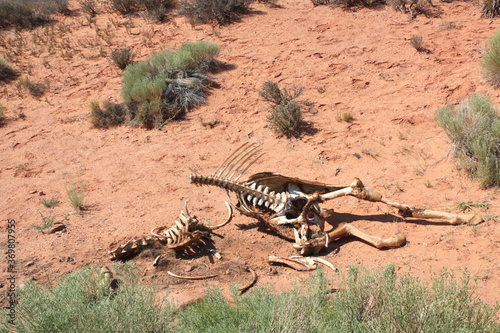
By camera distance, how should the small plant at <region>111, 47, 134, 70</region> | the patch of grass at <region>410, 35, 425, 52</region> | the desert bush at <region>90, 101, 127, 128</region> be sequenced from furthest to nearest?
the small plant at <region>111, 47, 134, 70</region>, the patch of grass at <region>410, 35, 425, 52</region>, the desert bush at <region>90, 101, 127, 128</region>

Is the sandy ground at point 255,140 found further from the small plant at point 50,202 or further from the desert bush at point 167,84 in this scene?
the desert bush at point 167,84

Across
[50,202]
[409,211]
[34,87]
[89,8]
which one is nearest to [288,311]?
[409,211]

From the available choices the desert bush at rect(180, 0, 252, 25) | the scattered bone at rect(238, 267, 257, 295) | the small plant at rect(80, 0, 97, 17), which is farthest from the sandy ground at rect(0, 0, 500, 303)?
the small plant at rect(80, 0, 97, 17)

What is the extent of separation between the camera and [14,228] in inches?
219

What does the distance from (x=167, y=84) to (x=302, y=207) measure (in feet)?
16.6

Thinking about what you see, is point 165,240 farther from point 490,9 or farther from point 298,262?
point 490,9

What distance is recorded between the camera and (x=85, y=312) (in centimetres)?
318

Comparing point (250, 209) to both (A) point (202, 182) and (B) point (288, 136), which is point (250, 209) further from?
(B) point (288, 136)

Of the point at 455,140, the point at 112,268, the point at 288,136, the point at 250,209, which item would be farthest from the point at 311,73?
the point at 112,268

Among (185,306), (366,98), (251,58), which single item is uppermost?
(251,58)

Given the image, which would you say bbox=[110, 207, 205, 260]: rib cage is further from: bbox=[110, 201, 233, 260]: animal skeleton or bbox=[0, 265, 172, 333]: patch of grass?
bbox=[0, 265, 172, 333]: patch of grass

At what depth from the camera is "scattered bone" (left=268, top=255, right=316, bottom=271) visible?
182 inches

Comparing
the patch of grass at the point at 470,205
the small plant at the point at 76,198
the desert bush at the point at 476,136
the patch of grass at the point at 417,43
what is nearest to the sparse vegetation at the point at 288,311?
the patch of grass at the point at 470,205

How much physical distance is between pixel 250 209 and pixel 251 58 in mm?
5763
